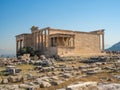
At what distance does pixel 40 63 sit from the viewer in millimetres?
28094

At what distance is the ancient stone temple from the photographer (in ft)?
158

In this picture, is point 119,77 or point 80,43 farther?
point 80,43

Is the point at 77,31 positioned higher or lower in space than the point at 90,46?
higher

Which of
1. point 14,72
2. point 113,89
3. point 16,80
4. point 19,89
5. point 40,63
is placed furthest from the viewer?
point 40,63

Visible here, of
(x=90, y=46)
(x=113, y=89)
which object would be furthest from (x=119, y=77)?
(x=90, y=46)

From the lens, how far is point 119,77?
15406mm

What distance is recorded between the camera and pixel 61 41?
5147 cm

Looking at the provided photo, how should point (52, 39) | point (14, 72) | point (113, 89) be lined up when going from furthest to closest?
point (52, 39)
point (14, 72)
point (113, 89)

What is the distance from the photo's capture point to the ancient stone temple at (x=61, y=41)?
158 ft

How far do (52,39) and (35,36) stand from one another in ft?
15.0

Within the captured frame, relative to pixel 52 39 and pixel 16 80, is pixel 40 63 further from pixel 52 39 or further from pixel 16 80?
pixel 52 39

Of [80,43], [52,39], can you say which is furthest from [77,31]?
[52,39]

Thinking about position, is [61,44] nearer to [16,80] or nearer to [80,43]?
[80,43]

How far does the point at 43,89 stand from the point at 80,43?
41.3m
